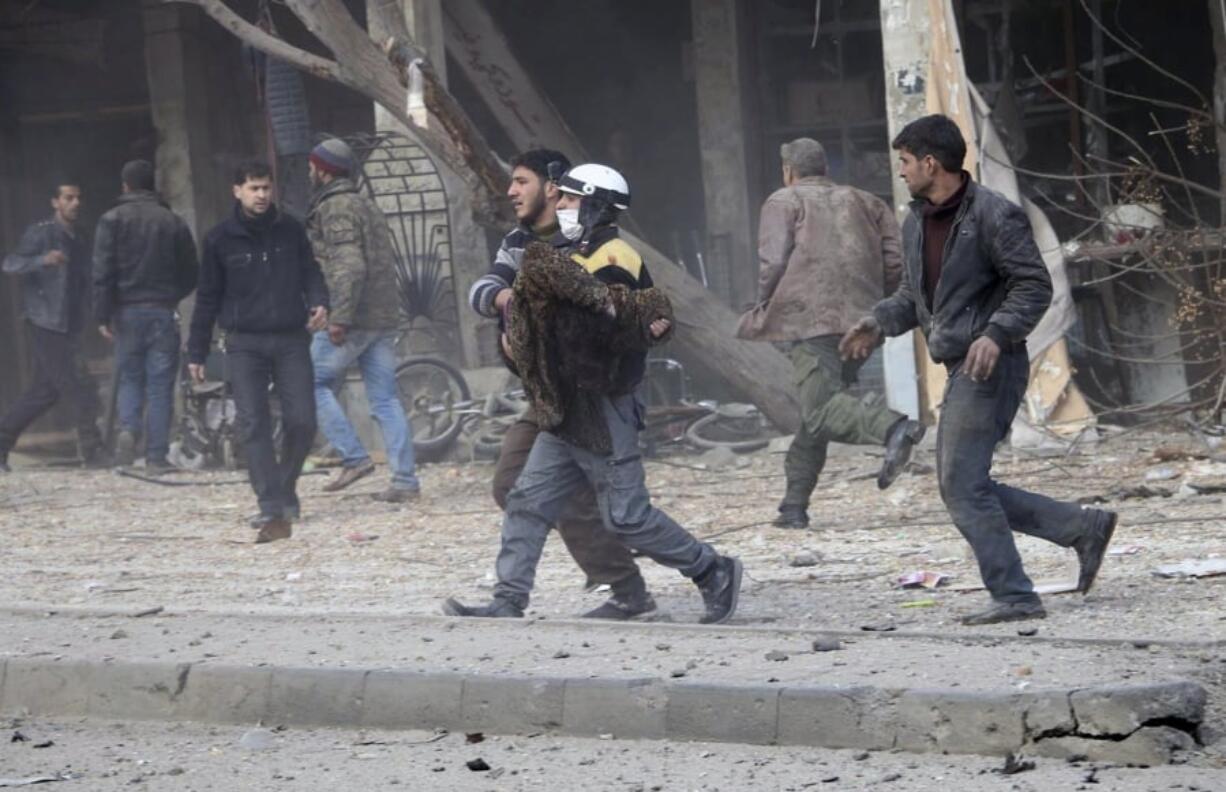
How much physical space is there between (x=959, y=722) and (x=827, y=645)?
2.94 feet

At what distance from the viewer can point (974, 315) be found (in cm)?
625

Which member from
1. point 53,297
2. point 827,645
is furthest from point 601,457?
point 53,297

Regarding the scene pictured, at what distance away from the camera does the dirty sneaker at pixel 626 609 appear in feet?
23.1

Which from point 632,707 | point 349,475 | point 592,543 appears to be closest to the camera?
point 632,707

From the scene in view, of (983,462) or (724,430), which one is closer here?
(983,462)

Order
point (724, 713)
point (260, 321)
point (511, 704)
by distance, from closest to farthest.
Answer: point (724, 713), point (511, 704), point (260, 321)

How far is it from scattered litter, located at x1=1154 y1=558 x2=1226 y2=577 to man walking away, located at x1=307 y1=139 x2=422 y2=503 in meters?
5.02

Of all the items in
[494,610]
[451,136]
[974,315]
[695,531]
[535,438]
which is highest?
[451,136]

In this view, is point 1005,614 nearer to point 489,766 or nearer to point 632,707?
point 632,707

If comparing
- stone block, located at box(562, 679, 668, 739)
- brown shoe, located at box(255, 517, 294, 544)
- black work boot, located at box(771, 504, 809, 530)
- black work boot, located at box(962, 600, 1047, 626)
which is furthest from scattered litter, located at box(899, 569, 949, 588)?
brown shoe, located at box(255, 517, 294, 544)

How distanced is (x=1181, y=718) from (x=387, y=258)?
275 inches

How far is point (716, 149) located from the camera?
14773 millimetres

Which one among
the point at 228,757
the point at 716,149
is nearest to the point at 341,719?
the point at 228,757

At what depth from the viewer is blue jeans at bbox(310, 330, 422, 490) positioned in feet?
36.6
